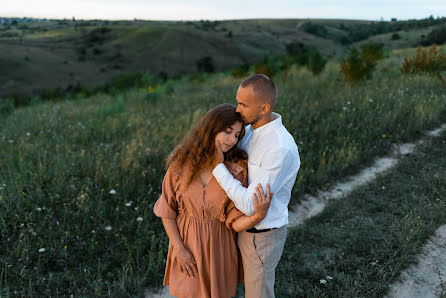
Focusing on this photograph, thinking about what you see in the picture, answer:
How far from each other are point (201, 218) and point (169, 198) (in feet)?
0.78

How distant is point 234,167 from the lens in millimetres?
1927

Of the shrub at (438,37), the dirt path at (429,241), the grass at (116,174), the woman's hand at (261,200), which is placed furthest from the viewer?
the shrub at (438,37)

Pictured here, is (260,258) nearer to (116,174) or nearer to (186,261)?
(186,261)

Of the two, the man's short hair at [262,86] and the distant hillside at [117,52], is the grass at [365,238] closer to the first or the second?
the man's short hair at [262,86]

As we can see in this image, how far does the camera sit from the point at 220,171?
1761 mm

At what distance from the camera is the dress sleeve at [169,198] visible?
6.51 ft

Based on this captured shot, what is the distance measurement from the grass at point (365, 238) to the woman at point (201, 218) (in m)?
1.19

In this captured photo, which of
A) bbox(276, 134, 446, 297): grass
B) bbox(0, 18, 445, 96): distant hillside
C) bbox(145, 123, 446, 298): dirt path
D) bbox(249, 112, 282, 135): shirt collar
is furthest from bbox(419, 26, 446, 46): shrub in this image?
bbox(249, 112, 282, 135): shirt collar

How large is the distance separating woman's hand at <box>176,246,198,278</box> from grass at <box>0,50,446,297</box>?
124 centimetres

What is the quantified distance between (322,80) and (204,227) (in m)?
9.57

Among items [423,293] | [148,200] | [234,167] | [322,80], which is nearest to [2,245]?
[148,200]

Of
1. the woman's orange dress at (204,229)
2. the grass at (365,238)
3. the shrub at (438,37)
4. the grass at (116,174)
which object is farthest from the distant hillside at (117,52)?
the woman's orange dress at (204,229)

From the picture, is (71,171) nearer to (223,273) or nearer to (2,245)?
(2,245)

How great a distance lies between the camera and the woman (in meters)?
1.89
